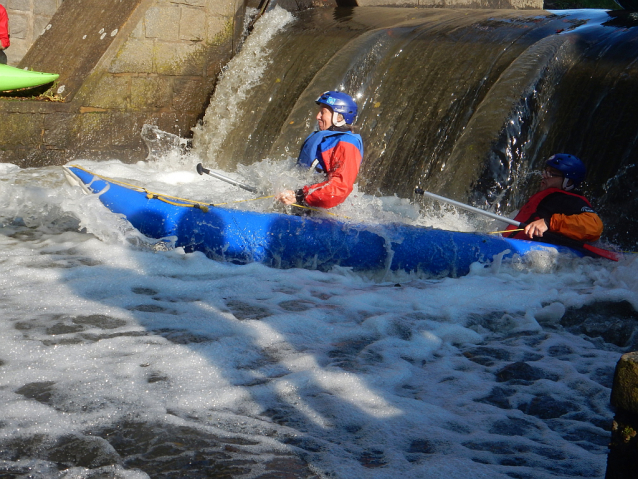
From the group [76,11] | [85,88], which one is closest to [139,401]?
[85,88]

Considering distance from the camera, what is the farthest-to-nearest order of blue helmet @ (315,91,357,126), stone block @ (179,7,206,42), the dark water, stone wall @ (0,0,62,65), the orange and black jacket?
stone wall @ (0,0,62,65) → stone block @ (179,7,206,42) → the dark water → blue helmet @ (315,91,357,126) → the orange and black jacket

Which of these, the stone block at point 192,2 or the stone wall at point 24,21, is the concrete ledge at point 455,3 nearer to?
the stone block at point 192,2

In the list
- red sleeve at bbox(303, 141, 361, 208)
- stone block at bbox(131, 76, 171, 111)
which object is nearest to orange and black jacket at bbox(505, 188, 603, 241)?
red sleeve at bbox(303, 141, 361, 208)

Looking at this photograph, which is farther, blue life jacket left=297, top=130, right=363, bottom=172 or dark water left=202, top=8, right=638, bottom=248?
dark water left=202, top=8, right=638, bottom=248

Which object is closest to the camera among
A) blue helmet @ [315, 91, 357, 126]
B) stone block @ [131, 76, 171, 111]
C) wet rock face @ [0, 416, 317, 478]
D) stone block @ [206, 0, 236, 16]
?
wet rock face @ [0, 416, 317, 478]

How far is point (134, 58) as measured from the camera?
26.9 ft

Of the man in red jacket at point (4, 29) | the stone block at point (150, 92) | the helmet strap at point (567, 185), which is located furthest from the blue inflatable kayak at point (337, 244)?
the man in red jacket at point (4, 29)

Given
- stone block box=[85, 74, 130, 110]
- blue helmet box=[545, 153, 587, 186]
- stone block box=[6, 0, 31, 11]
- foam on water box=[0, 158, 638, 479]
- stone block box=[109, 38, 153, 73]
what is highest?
stone block box=[6, 0, 31, 11]

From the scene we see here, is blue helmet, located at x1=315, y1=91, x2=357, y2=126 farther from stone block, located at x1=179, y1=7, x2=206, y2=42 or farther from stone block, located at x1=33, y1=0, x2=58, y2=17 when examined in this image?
stone block, located at x1=33, y1=0, x2=58, y2=17

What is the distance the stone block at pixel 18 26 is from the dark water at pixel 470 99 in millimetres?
4427

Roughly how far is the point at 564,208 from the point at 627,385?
11.7 ft

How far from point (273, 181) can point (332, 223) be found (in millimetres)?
739

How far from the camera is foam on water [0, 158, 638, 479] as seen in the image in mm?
2338

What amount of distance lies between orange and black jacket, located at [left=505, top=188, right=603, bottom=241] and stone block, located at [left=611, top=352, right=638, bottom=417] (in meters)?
3.40
